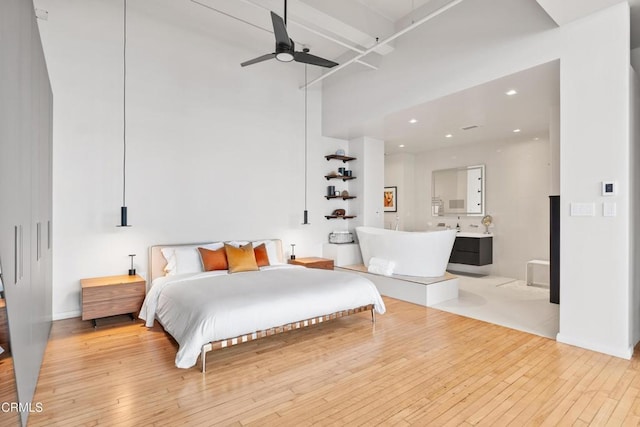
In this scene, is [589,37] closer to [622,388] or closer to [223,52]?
[622,388]

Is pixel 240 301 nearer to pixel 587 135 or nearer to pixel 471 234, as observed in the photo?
pixel 587 135

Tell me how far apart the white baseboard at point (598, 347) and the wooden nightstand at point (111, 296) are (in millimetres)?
4519

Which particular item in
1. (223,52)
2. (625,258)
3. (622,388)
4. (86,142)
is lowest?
(622,388)

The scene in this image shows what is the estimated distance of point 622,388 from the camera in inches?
98.7

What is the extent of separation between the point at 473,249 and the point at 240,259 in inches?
183

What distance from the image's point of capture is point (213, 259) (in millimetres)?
4418

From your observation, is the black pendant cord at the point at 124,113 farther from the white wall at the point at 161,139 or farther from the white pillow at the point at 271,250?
the white pillow at the point at 271,250

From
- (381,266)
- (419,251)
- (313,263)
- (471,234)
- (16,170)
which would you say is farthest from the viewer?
(471,234)

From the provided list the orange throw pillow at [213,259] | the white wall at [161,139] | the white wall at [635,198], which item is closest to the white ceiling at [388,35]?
the white wall at [161,139]

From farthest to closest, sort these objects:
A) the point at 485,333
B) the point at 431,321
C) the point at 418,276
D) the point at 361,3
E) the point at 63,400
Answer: the point at 418,276 → the point at 361,3 → the point at 431,321 → the point at 485,333 → the point at 63,400

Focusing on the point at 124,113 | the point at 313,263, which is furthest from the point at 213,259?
the point at 124,113

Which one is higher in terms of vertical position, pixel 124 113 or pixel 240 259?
pixel 124 113

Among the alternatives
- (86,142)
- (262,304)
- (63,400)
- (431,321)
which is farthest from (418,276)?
(86,142)

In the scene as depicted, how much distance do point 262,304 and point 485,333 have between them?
7.80 ft
